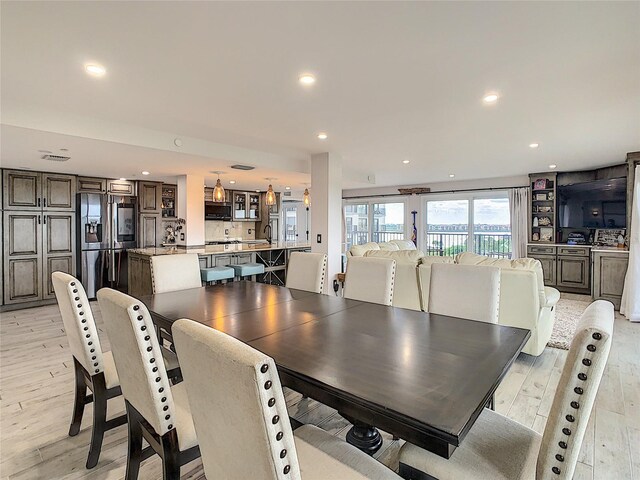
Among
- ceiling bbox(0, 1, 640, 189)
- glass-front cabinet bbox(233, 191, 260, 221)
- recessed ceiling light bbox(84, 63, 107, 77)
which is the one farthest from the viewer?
glass-front cabinet bbox(233, 191, 260, 221)

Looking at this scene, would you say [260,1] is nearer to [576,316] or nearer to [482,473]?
[482,473]

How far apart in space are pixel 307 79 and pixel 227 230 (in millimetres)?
6773

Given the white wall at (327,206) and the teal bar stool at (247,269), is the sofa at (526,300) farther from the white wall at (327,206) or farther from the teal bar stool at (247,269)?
the teal bar stool at (247,269)

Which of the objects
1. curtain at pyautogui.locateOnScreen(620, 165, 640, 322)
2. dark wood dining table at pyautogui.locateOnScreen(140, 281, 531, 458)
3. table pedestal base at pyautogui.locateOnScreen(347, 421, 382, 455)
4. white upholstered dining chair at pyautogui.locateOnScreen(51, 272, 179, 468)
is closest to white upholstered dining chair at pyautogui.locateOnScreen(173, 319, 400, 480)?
dark wood dining table at pyautogui.locateOnScreen(140, 281, 531, 458)

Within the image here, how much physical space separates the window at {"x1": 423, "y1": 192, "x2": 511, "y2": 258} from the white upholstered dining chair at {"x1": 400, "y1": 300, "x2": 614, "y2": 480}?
7.12 metres

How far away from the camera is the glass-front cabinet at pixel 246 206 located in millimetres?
8531

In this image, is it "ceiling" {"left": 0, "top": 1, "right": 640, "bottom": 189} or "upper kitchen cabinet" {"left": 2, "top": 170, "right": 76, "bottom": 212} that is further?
"upper kitchen cabinet" {"left": 2, "top": 170, "right": 76, "bottom": 212}

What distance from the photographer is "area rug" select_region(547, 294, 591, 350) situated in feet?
12.5

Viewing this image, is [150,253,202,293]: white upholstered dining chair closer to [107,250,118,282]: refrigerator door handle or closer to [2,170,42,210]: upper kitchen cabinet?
[107,250,118,282]: refrigerator door handle

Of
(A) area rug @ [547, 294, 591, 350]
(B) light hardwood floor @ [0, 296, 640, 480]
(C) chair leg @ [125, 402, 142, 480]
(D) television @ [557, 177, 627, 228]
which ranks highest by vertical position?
(D) television @ [557, 177, 627, 228]

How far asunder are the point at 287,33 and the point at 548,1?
4.15 ft

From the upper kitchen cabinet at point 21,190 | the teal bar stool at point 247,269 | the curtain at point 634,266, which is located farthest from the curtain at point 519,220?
the upper kitchen cabinet at point 21,190

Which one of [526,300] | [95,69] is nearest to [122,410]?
[95,69]

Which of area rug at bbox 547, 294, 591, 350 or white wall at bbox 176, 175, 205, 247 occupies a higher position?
white wall at bbox 176, 175, 205, 247
